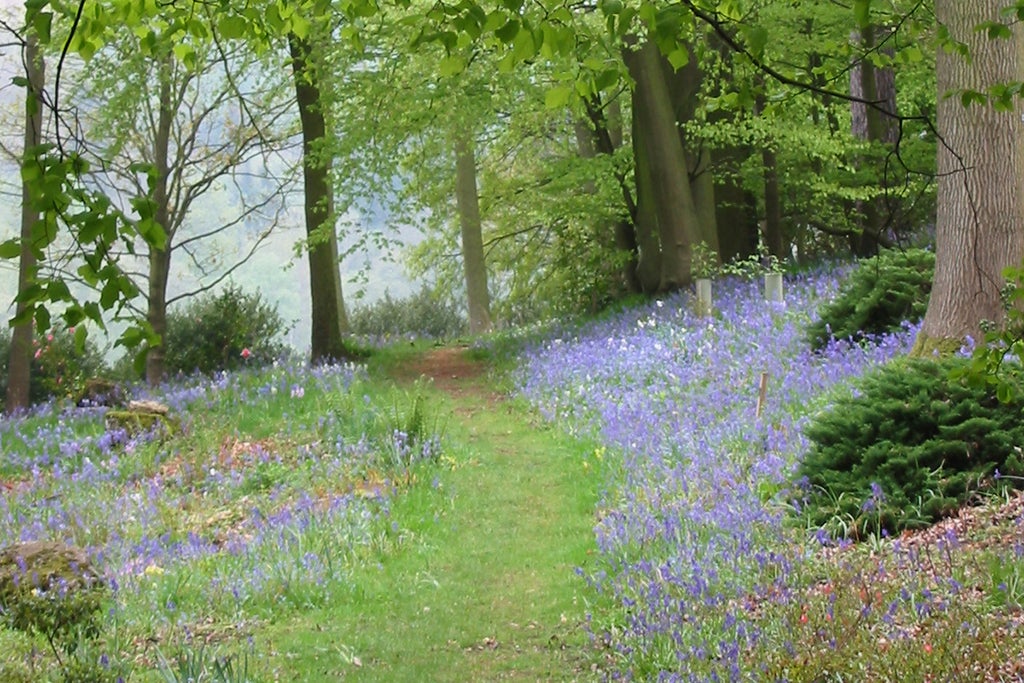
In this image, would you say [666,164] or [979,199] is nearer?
[979,199]

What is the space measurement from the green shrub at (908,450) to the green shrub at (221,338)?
48.6 feet

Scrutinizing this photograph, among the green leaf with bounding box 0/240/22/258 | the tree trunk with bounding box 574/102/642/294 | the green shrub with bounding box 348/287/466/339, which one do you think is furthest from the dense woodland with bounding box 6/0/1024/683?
the green shrub with bounding box 348/287/466/339

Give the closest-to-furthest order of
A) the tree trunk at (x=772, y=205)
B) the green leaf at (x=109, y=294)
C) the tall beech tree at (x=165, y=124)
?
the green leaf at (x=109, y=294), the tall beech tree at (x=165, y=124), the tree trunk at (x=772, y=205)

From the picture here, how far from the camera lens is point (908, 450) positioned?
6855 mm

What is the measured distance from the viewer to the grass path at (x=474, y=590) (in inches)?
229

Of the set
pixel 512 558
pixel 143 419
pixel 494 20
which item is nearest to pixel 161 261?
pixel 143 419

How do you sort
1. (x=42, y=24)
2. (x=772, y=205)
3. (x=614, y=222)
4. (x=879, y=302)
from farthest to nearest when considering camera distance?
1. (x=614, y=222)
2. (x=772, y=205)
3. (x=879, y=302)
4. (x=42, y=24)

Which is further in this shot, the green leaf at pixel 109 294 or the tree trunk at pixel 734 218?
the tree trunk at pixel 734 218

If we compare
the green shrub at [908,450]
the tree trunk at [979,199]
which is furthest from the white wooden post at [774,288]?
the green shrub at [908,450]

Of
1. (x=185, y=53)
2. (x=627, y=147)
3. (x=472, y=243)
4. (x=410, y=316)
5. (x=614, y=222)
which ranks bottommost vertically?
(x=410, y=316)

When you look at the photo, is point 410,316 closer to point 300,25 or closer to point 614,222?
point 614,222

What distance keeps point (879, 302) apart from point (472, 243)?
16.1m

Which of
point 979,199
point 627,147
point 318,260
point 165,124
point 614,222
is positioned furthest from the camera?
point 614,222

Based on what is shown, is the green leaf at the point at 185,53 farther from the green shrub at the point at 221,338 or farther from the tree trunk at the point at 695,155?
the green shrub at the point at 221,338
